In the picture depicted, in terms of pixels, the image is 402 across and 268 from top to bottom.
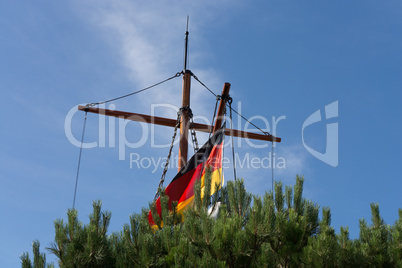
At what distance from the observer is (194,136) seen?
46.2ft

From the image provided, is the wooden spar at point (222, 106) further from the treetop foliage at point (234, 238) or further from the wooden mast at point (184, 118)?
the treetop foliage at point (234, 238)

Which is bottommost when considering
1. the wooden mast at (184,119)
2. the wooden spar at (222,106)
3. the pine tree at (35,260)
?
the pine tree at (35,260)

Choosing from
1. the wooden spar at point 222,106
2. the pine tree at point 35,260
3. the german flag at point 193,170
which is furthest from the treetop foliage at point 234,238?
the wooden spar at point 222,106

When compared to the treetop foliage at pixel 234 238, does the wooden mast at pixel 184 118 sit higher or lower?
higher

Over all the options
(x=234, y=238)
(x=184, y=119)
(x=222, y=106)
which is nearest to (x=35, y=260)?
(x=234, y=238)

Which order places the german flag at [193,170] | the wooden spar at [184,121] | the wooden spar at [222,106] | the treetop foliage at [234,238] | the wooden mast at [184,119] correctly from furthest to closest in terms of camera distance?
the wooden mast at [184,119], the wooden spar at [184,121], the wooden spar at [222,106], the german flag at [193,170], the treetop foliage at [234,238]

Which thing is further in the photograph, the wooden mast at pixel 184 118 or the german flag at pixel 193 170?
the wooden mast at pixel 184 118

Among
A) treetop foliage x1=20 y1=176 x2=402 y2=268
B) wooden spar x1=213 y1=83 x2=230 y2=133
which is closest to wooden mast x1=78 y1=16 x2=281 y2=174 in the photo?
wooden spar x1=213 y1=83 x2=230 y2=133

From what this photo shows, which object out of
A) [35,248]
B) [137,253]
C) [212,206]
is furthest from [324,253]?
[35,248]

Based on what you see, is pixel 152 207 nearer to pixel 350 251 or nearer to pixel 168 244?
pixel 168 244

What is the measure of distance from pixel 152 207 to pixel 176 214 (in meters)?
0.43

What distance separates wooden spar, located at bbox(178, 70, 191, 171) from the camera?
13523 mm

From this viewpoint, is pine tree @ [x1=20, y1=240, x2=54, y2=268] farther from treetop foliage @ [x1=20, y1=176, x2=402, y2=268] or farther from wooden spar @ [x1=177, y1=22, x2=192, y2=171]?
wooden spar @ [x1=177, y1=22, x2=192, y2=171]

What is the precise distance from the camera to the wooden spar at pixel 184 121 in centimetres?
1352
